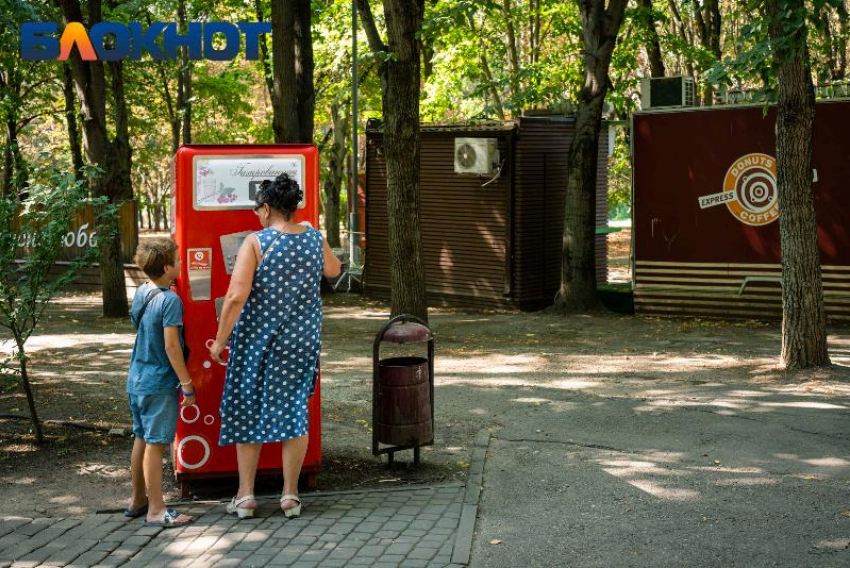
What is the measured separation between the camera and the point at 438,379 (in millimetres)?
11000

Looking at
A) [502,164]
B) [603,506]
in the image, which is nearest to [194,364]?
[603,506]

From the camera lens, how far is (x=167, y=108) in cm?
3538

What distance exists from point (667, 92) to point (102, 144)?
8.92m

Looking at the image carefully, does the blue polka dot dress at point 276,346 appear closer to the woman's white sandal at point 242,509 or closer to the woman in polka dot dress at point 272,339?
the woman in polka dot dress at point 272,339

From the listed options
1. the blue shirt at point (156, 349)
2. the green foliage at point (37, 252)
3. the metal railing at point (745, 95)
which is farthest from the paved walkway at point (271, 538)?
the metal railing at point (745, 95)

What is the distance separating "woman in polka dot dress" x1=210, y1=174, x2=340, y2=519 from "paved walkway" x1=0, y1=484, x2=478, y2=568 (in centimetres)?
23

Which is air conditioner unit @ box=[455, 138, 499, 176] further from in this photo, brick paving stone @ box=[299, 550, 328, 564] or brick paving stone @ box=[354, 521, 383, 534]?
brick paving stone @ box=[299, 550, 328, 564]

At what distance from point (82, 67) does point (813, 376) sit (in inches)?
468

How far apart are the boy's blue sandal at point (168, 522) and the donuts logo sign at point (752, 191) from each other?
36.6 ft

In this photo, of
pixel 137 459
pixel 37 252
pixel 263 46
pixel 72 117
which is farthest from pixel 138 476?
pixel 263 46

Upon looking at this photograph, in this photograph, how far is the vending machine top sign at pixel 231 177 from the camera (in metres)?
6.37

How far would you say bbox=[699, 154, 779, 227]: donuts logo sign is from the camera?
48.7ft

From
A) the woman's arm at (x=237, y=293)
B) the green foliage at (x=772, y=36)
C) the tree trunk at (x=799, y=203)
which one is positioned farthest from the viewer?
the tree trunk at (x=799, y=203)

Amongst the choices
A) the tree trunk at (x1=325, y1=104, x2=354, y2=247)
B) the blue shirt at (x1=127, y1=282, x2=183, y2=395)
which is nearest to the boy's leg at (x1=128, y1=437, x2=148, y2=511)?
the blue shirt at (x1=127, y1=282, x2=183, y2=395)
